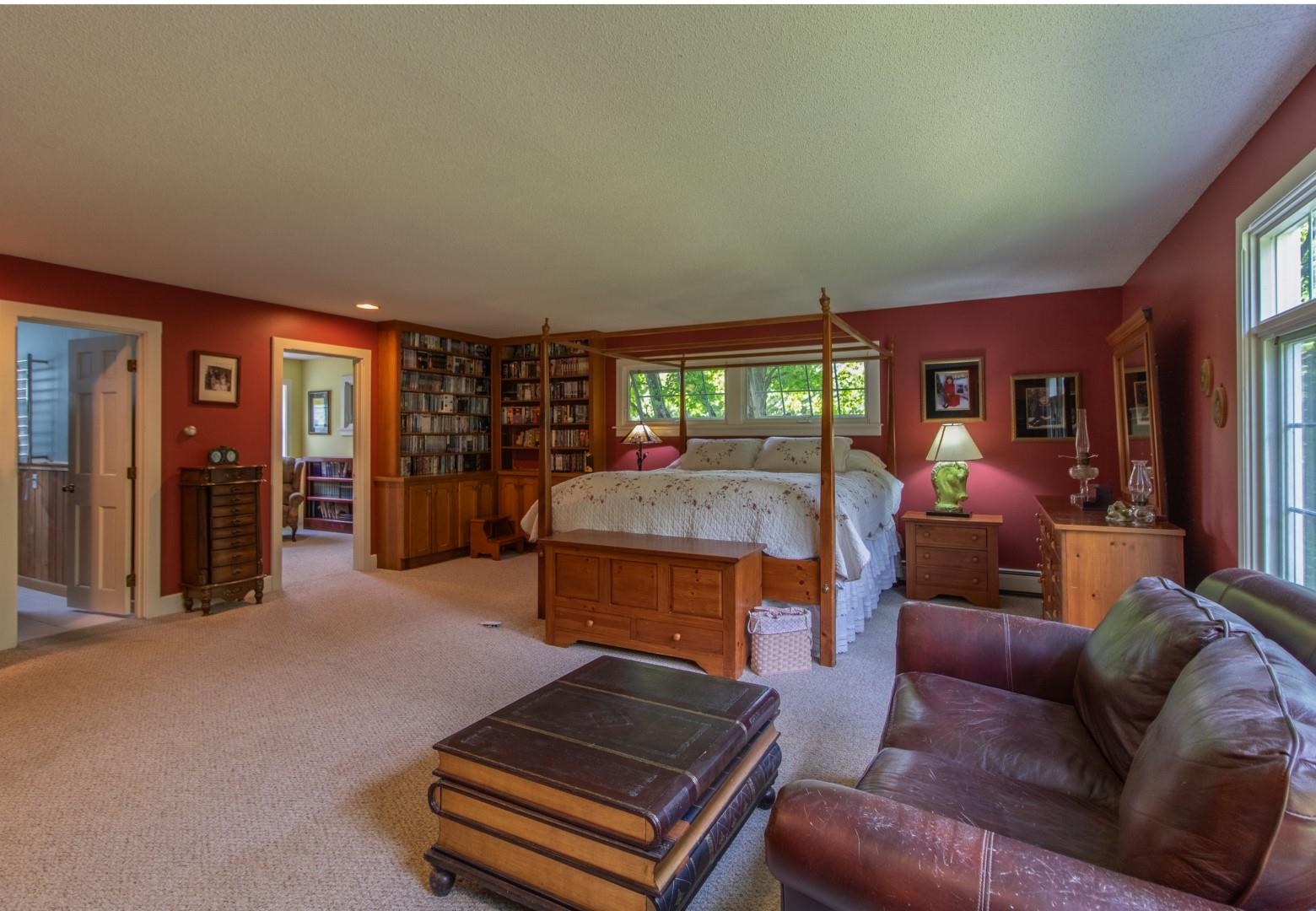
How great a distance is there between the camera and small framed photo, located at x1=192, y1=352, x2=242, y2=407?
15.0ft

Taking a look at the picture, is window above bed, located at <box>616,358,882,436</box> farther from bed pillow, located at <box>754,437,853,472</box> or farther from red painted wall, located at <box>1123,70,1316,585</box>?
red painted wall, located at <box>1123,70,1316,585</box>

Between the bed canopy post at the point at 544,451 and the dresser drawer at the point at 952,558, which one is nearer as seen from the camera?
the bed canopy post at the point at 544,451

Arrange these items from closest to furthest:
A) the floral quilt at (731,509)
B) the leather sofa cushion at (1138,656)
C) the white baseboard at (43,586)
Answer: the leather sofa cushion at (1138,656)
the floral quilt at (731,509)
the white baseboard at (43,586)

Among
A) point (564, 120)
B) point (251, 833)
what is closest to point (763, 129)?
point (564, 120)

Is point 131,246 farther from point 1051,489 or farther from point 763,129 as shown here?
point 1051,489

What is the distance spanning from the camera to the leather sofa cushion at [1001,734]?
1.49 metres

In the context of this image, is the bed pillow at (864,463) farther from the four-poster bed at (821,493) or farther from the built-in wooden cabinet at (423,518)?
the built-in wooden cabinet at (423,518)

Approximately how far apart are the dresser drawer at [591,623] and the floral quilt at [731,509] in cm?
59

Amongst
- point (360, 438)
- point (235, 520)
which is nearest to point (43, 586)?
point (235, 520)

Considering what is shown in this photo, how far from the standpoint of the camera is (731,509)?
145 inches

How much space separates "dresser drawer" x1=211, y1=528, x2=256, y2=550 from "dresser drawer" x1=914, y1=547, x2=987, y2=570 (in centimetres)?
492

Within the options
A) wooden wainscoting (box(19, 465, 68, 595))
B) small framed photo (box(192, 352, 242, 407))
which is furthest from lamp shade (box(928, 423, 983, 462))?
wooden wainscoting (box(19, 465, 68, 595))

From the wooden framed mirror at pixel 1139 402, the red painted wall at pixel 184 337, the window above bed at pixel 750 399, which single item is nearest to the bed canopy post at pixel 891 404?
the window above bed at pixel 750 399

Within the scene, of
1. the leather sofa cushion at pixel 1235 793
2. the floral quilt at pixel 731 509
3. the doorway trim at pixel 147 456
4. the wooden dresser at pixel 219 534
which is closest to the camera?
the leather sofa cushion at pixel 1235 793
